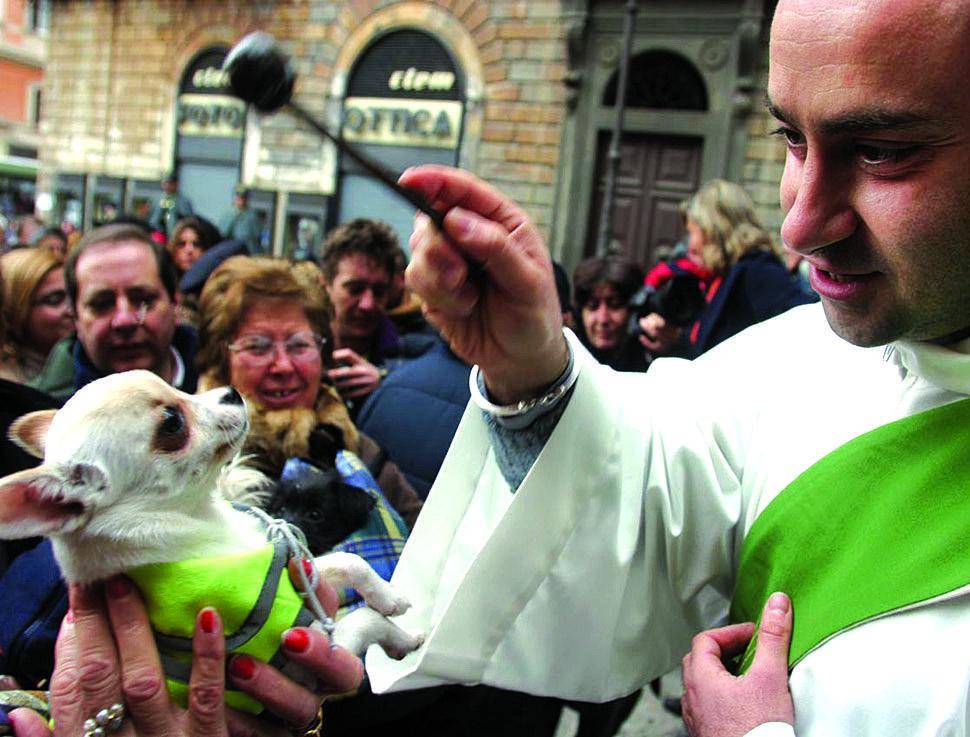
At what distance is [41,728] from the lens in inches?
55.5

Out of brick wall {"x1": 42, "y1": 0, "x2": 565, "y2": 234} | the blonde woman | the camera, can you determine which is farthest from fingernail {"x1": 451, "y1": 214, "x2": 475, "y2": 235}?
brick wall {"x1": 42, "y1": 0, "x2": 565, "y2": 234}

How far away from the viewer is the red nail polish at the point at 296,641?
1407 millimetres

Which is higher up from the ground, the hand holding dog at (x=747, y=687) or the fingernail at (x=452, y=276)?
the fingernail at (x=452, y=276)

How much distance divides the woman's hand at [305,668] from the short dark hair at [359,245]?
2.42 metres

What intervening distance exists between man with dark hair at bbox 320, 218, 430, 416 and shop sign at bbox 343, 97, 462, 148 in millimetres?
9591

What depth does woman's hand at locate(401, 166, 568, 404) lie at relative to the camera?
127 cm

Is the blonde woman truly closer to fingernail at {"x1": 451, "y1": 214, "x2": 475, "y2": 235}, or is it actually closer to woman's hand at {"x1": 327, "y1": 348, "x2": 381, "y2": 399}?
woman's hand at {"x1": 327, "y1": 348, "x2": 381, "y2": 399}

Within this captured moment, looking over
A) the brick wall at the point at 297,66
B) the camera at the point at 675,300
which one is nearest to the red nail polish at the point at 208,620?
the camera at the point at 675,300

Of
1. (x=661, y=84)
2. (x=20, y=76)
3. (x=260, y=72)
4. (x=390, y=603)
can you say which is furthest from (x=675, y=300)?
(x=20, y=76)

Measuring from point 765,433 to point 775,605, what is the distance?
14.3 inches

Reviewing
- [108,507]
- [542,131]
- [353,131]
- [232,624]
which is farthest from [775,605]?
[353,131]

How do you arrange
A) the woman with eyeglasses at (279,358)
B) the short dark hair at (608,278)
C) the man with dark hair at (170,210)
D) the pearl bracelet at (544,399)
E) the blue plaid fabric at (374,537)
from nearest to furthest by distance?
1. the pearl bracelet at (544,399)
2. the blue plaid fabric at (374,537)
3. the woman with eyeglasses at (279,358)
4. the short dark hair at (608,278)
5. the man with dark hair at (170,210)

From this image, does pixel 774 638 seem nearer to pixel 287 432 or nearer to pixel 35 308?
pixel 287 432

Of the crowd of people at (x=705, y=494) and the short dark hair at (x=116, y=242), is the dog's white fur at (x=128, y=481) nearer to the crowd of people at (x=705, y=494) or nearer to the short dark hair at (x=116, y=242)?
the crowd of people at (x=705, y=494)
